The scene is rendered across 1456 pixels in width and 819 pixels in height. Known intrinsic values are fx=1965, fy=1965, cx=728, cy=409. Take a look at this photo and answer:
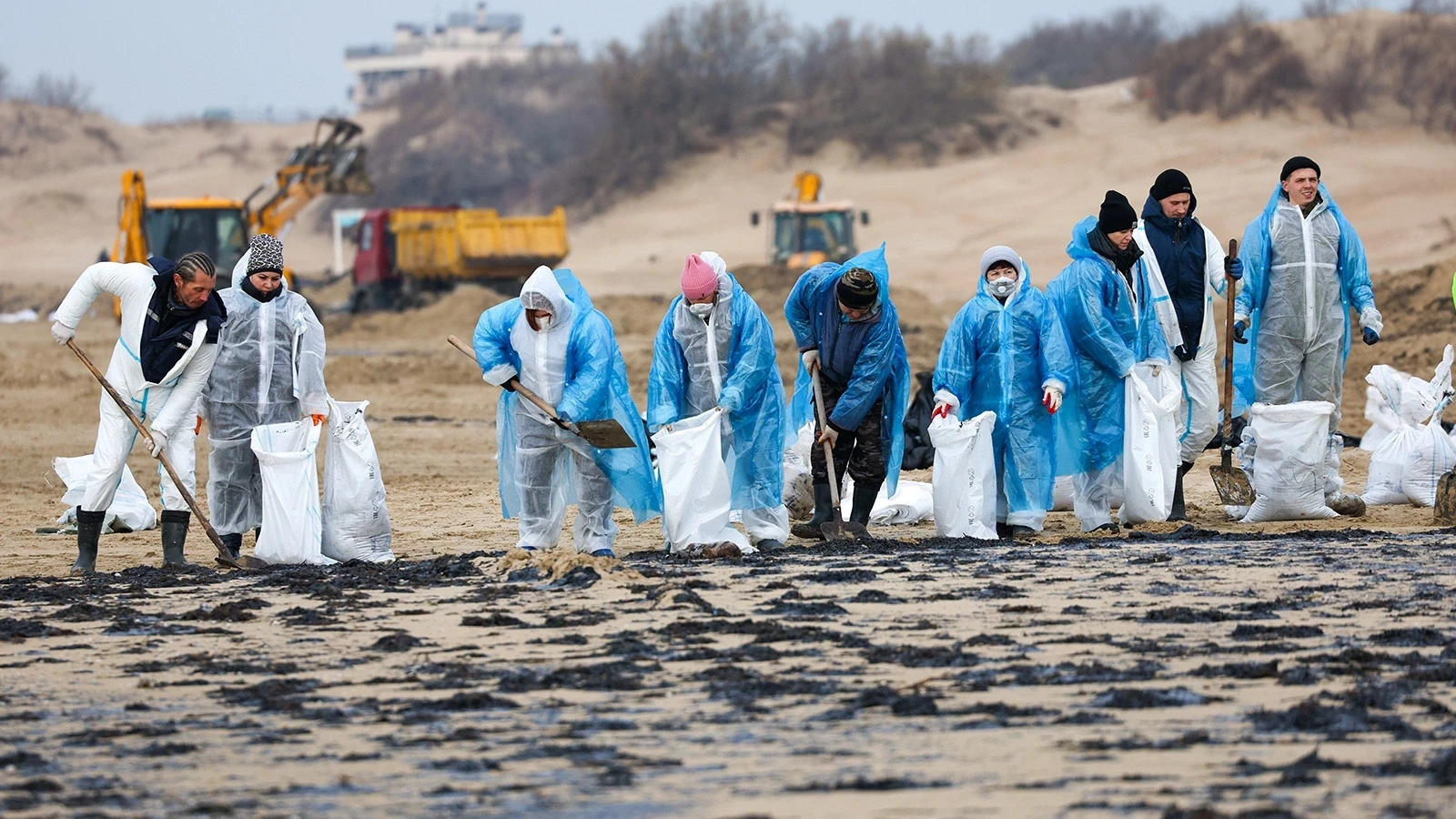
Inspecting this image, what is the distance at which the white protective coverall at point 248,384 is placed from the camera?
26.9 ft

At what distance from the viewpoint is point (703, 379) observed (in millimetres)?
8234

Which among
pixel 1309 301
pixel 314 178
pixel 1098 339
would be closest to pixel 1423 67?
pixel 314 178

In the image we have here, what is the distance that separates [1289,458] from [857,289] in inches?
86.3

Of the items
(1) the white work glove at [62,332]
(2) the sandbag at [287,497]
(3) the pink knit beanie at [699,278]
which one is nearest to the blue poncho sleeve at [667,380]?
(3) the pink knit beanie at [699,278]

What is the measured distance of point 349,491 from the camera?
8.25 meters

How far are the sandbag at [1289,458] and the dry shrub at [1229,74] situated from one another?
1458 inches

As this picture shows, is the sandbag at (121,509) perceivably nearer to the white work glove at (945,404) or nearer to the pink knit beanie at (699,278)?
the pink knit beanie at (699,278)

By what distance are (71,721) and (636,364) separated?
15.5 meters

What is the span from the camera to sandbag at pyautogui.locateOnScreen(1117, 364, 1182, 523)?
28.1ft

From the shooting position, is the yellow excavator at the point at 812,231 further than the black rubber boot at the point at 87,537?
Yes

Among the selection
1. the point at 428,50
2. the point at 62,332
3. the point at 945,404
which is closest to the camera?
the point at 62,332

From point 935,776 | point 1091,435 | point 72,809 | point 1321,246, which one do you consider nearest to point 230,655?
point 72,809

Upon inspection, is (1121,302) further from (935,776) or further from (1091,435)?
(935,776)

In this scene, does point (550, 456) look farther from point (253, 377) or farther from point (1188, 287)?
point (1188, 287)
